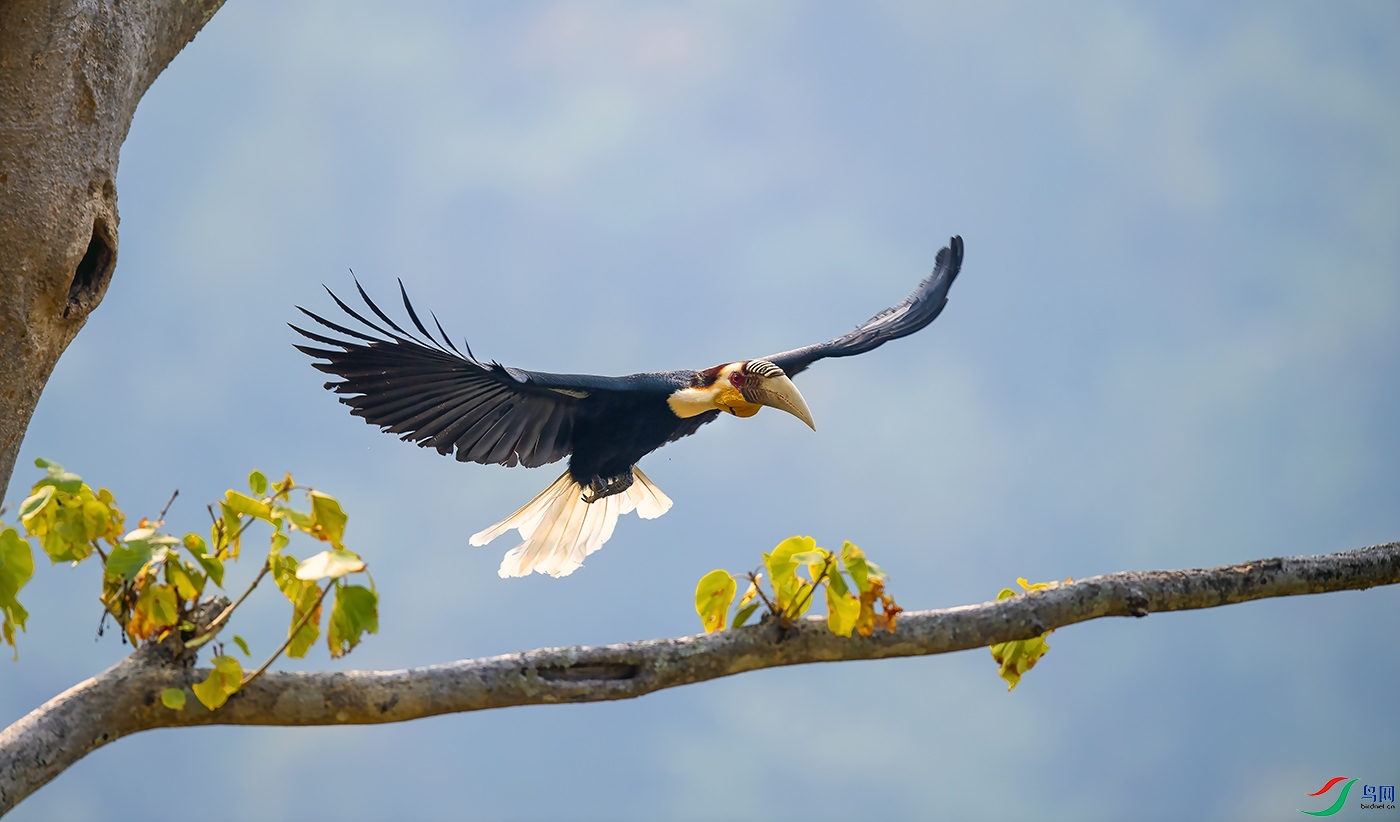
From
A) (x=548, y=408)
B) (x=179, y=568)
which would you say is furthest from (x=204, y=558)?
(x=548, y=408)

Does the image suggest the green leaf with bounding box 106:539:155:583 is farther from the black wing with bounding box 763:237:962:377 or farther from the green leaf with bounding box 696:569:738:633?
the black wing with bounding box 763:237:962:377

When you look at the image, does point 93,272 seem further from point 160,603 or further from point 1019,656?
point 1019,656

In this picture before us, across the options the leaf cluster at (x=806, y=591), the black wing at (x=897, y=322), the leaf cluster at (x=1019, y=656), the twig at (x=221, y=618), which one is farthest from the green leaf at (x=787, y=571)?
the black wing at (x=897, y=322)

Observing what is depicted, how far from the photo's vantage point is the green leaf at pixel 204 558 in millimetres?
1979

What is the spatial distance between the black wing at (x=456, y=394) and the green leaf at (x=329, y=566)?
1.03 metres

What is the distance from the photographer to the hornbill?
2.94 metres

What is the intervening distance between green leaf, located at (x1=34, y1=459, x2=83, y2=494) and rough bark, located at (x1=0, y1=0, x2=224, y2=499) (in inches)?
10.6

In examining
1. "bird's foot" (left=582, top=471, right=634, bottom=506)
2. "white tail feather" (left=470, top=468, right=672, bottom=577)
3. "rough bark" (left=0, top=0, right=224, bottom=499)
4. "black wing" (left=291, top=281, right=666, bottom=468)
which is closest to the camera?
"rough bark" (left=0, top=0, right=224, bottom=499)

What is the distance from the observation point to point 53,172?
225 cm

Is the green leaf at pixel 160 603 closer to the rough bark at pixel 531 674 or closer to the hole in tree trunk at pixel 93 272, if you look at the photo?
the rough bark at pixel 531 674

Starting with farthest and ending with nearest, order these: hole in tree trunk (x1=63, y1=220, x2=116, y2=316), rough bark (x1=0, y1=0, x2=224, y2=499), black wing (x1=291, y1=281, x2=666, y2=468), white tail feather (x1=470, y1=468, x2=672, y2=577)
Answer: white tail feather (x1=470, y1=468, x2=672, y2=577) < black wing (x1=291, y1=281, x2=666, y2=468) < hole in tree trunk (x1=63, y1=220, x2=116, y2=316) < rough bark (x1=0, y1=0, x2=224, y2=499)

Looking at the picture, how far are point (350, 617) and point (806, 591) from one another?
0.81 meters

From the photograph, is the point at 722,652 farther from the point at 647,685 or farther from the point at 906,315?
the point at 906,315

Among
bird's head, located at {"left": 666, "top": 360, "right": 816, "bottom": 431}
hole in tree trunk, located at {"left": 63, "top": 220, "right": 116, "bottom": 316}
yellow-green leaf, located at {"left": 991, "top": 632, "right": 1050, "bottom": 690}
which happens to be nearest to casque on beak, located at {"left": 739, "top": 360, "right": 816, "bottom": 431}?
bird's head, located at {"left": 666, "top": 360, "right": 816, "bottom": 431}
